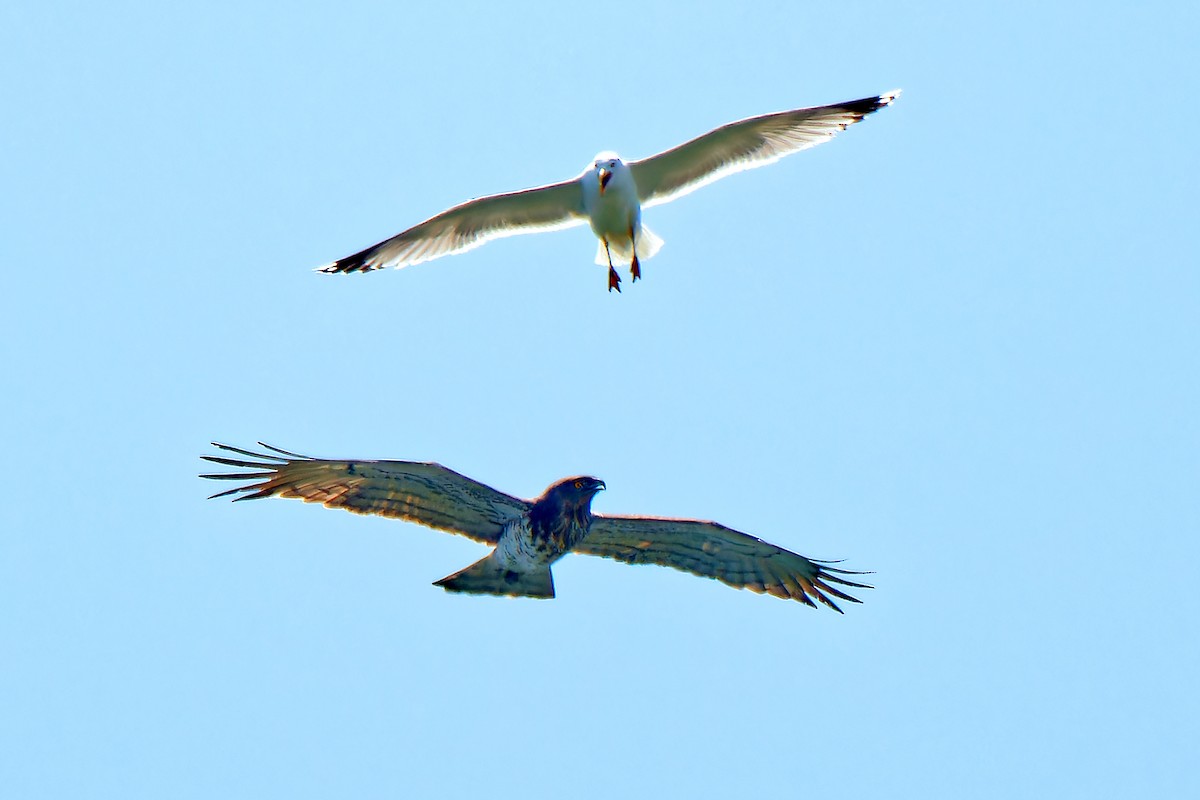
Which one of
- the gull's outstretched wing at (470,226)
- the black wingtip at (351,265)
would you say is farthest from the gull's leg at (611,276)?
the black wingtip at (351,265)

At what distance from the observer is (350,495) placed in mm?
12602

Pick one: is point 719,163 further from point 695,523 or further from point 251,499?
point 251,499

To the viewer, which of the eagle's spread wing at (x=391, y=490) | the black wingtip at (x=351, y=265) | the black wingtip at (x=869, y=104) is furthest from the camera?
the black wingtip at (x=351, y=265)

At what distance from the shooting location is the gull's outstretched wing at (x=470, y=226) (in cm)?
1555

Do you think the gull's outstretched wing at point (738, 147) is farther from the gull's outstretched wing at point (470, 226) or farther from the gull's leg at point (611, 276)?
the gull's outstretched wing at point (470, 226)

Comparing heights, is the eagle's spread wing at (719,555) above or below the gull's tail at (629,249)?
below

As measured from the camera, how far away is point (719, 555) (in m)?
13.7

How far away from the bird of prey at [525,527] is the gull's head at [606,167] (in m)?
3.40

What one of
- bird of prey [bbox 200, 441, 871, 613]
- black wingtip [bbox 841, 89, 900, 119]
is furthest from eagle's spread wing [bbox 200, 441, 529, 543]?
black wingtip [bbox 841, 89, 900, 119]

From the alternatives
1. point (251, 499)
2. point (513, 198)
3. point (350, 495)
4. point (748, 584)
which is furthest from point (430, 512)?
point (513, 198)

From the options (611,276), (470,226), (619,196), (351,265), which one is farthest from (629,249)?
(351,265)

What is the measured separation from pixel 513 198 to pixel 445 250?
3.21 feet

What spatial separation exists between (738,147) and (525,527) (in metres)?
4.84

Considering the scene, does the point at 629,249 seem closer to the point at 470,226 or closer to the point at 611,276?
the point at 611,276
